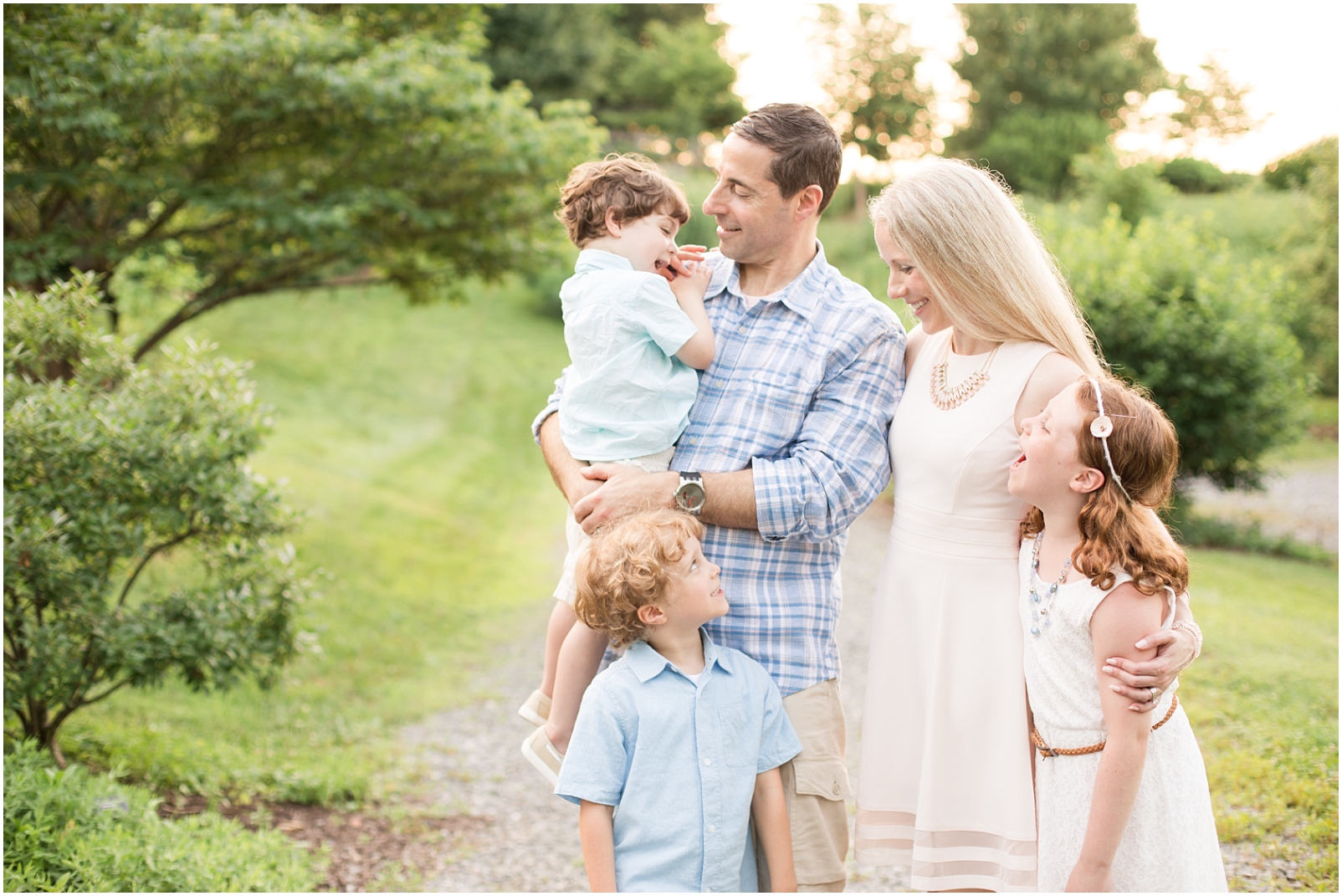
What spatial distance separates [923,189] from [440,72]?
5.43 meters

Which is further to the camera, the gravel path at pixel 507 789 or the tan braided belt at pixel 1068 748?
the gravel path at pixel 507 789

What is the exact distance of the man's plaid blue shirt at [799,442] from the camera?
228cm

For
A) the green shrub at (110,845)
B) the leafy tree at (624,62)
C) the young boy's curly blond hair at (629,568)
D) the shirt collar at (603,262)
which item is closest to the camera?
the young boy's curly blond hair at (629,568)

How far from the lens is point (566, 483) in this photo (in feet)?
8.10

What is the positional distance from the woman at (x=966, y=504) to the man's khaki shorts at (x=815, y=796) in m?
0.19

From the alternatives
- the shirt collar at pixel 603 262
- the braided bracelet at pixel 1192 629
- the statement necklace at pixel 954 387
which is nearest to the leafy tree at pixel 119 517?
the shirt collar at pixel 603 262

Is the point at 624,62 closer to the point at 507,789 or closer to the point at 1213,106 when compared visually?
the point at 1213,106

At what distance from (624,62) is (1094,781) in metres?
31.8

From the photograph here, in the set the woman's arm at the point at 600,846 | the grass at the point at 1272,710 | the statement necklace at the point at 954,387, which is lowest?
the grass at the point at 1272,710

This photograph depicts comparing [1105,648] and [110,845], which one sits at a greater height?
[1105,648]

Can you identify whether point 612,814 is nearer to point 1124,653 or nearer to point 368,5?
point 1124,653

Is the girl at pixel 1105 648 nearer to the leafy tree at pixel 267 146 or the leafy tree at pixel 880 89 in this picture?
the leafy tree at pixel 267 146

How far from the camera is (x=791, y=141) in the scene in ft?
7.65

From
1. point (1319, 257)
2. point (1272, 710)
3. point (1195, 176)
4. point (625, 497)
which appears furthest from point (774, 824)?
point (1195, 176)
